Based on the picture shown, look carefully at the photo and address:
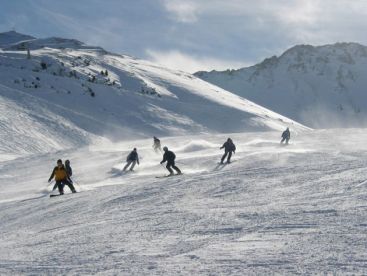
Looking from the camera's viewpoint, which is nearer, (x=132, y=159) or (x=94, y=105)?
(x=132, y=159)

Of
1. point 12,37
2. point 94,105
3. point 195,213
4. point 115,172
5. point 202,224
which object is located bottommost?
point 202,224

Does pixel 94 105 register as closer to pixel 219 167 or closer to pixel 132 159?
pixel 132 159

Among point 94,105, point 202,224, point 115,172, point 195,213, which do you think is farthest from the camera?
point 94,105

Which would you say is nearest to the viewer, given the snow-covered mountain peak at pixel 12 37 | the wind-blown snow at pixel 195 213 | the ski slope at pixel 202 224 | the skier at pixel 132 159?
the ski slope at pixel 202 224

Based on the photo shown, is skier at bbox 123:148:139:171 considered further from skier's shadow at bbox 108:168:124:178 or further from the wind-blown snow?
the wind-blown snow

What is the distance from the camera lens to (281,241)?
10.6 metres

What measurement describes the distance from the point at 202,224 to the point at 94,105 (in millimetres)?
62145

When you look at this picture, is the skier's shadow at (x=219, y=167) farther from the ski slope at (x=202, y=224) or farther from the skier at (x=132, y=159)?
the skier at (x=132, y=159)

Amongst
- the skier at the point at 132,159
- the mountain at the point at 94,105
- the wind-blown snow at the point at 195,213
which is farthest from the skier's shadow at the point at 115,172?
the mountain at the point at 94,105

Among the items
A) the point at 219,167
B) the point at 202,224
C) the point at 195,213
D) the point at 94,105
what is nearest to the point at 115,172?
the point at 219,167

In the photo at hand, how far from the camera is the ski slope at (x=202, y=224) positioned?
968 cm

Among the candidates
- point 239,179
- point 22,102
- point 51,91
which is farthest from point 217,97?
point 239,179

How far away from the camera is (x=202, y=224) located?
12.9m

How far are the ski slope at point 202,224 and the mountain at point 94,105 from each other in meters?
29.0
